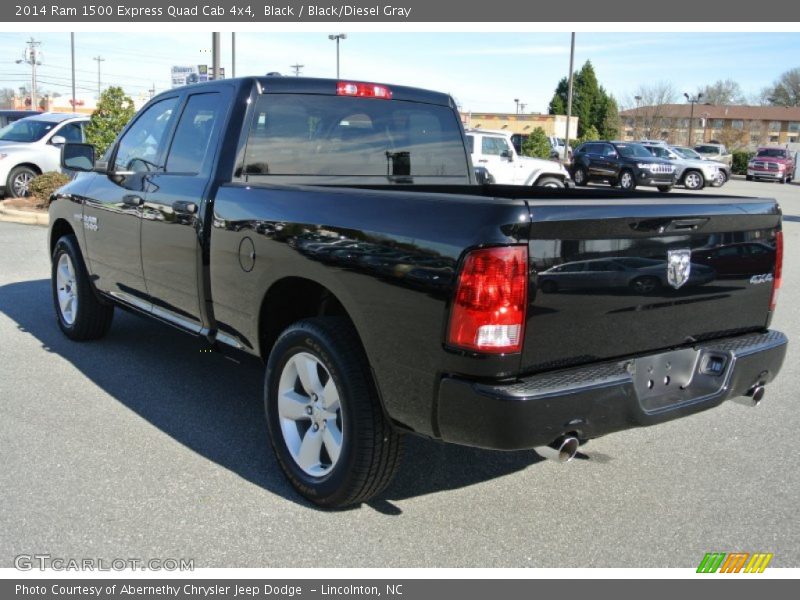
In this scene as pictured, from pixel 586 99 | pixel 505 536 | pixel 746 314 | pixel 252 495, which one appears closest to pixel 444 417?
pixel 505 536

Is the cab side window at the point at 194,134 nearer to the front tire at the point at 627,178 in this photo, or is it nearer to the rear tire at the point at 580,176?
the front tire at the point at 627,178

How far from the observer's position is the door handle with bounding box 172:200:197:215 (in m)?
4.26

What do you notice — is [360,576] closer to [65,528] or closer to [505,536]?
[505,536]

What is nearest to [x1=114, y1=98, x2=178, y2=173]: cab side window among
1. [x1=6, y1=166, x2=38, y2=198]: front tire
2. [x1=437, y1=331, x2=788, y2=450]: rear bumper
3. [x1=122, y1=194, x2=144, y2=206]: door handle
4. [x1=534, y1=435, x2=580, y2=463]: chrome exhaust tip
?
[x1=122, y1=194, x2=144, y2=206]: door handle

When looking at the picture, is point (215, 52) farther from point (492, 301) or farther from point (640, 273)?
point (492, 301)

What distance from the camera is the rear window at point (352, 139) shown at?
4355 mm

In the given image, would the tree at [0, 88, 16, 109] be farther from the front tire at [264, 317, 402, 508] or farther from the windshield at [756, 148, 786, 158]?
the front tire at [264, 317, 402, 508]

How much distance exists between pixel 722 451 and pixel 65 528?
3.35 m

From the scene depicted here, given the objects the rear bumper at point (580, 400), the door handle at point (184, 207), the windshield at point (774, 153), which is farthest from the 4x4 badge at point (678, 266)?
the windshield at point (774, 153)

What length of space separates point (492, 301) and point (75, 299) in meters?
4.38

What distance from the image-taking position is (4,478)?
376 centimetres

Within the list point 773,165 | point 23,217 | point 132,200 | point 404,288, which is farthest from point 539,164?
point 773,165

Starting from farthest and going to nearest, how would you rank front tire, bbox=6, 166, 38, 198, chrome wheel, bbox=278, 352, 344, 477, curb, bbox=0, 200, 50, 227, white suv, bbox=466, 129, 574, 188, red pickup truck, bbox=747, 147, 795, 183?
red pickup truck, bbox=747, 147, 795, 183 < white suv, bbox=466, 129, 574, 188 < front tire, bbox=6, 166, 38, 198 < curb, bbox=0, 200, 50, 227 < chrome wheel, bbox=278, 352, 344, 477

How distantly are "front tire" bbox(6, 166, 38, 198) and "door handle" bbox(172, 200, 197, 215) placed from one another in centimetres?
1286
